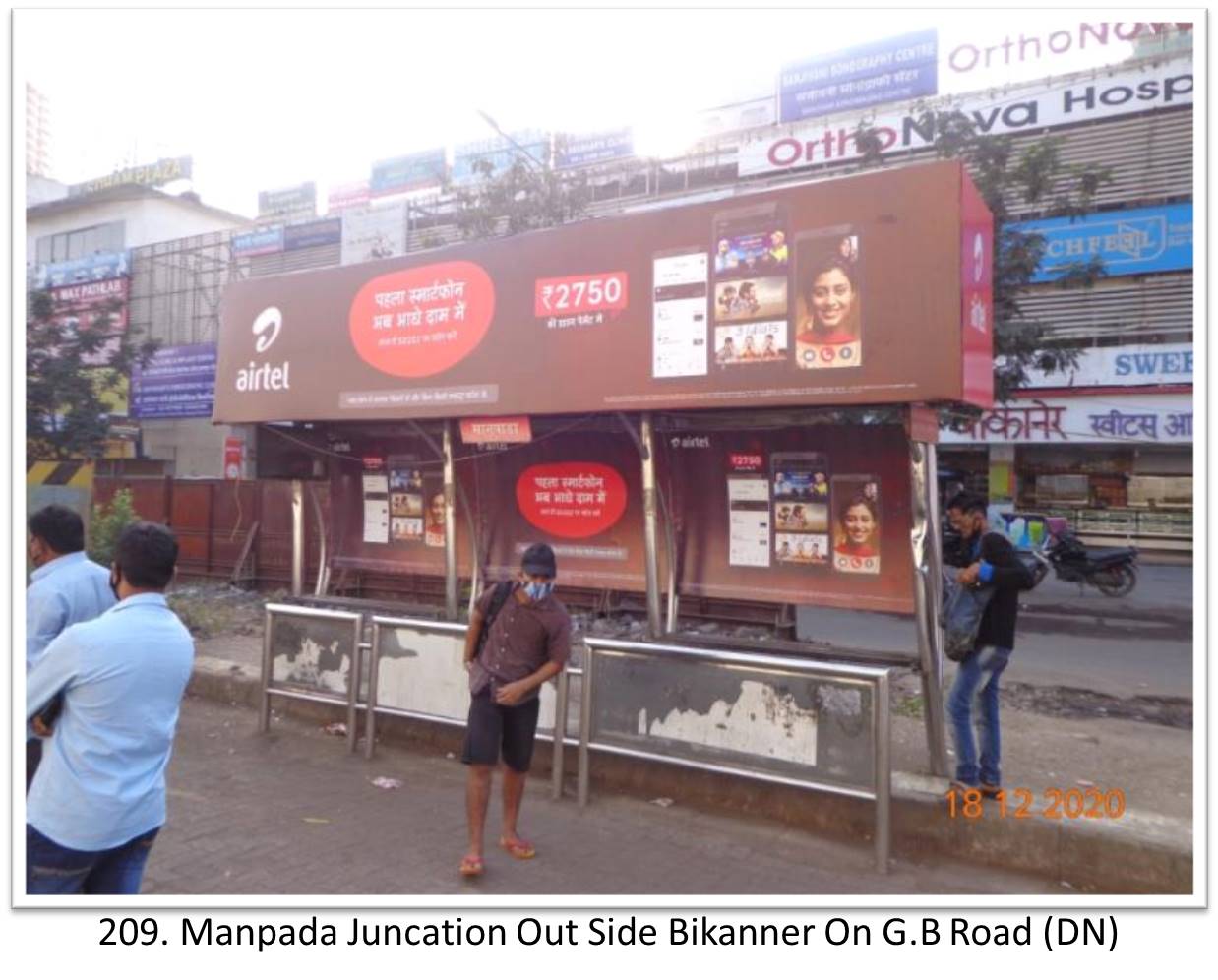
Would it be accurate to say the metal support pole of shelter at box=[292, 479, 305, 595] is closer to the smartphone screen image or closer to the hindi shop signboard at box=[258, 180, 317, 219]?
the smartphone screen image

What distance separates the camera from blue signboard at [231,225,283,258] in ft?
80.8

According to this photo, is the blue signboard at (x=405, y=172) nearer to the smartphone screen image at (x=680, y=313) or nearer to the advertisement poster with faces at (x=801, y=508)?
the smartphone screen image at (x=680, y=313)

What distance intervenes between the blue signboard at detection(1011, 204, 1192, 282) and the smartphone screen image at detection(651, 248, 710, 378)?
49.5 feet

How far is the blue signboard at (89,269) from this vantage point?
89.5 feet

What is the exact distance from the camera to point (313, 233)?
79.1 ft

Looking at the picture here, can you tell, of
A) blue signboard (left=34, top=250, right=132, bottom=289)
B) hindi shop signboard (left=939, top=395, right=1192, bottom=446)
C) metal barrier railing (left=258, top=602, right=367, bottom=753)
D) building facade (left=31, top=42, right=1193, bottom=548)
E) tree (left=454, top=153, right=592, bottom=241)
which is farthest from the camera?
blue signboard (left=34, top=250, right=132, bottom=289)

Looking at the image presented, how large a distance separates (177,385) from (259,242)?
16.1 ft

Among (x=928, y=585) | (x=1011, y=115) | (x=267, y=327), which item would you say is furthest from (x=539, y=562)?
(x=1011, y=115)

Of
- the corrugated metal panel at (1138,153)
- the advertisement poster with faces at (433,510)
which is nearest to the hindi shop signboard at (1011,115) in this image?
the corrugated metal panel at (1138,153)

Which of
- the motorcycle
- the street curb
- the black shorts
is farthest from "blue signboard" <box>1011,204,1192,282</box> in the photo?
the black shorts

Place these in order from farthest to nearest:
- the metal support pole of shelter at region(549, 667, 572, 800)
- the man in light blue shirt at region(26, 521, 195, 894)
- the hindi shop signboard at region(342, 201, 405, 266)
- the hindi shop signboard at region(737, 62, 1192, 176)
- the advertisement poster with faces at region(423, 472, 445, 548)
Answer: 1. the hindi shop signboard at region(342, 201, 405, 266)
2. the hindi shop signboard at region(737, 62, 1192, 176)
3. the advertisement poster with faces at region(423, 472, 445, 548)
4. the metal support pole of shelter at region(549, 667, 572, 800)
5. the man in light blue shirt at region(26, 521, 195, 894)

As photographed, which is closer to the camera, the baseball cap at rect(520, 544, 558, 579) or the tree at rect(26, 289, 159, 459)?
the baseball cap at rect(520, 544, 558, 579)

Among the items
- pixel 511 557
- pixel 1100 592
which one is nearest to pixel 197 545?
pixel 511 557
